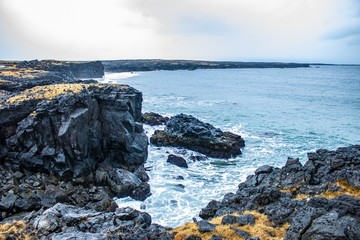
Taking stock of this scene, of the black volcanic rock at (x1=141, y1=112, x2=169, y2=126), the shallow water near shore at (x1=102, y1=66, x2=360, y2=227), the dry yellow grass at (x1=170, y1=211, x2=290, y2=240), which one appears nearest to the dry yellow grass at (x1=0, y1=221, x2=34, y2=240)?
the dry yellow grass at (x1=170, y1=211, x2=290, y2=240)

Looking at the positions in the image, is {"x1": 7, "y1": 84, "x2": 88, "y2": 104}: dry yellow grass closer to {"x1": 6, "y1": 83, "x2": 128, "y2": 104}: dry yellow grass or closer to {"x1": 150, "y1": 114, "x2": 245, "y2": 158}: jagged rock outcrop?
{"x1": 6, "y1": 83, "x2": 128, "y2": 104}: dry yellow grass

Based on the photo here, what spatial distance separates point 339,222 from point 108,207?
20.3 m

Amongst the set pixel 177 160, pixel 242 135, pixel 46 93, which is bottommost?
pixel 177 160

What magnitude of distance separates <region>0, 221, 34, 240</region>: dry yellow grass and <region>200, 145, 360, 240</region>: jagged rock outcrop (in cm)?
1382

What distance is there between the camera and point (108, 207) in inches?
1137

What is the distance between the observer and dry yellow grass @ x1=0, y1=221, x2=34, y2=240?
19.4 m

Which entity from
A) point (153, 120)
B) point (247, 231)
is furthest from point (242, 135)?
point (247, 231)

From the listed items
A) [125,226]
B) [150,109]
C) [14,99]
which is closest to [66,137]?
[14,99]

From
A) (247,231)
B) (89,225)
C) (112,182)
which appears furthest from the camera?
(112,182)

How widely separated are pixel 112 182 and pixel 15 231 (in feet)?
48.2

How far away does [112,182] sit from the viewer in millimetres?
34344

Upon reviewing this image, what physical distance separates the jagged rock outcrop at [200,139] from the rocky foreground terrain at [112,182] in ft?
0.74

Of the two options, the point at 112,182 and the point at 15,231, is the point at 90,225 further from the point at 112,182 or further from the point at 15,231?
the point at 112,182

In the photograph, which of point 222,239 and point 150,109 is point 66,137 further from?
point 150,109
